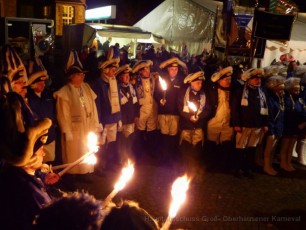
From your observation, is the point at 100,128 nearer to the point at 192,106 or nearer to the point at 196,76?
the point at 192,106

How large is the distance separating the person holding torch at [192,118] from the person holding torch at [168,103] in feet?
1.40

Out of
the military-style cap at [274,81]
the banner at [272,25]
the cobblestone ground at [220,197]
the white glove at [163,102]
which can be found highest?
the banner at [272,25]

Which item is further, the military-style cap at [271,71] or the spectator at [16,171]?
the military-style cap at [271,71]

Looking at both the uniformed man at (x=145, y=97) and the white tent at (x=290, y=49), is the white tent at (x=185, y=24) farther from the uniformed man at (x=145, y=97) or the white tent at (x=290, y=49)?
the uniformed man at (x=145, y=97)

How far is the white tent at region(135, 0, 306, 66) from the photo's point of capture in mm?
16031

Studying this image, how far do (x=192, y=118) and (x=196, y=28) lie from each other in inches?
410

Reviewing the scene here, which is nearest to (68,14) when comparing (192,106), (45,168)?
(192,106)

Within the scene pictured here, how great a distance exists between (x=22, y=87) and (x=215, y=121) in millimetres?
4037

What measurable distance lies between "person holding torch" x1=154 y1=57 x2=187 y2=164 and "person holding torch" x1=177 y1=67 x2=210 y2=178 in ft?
1.40

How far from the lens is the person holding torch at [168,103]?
324 inches

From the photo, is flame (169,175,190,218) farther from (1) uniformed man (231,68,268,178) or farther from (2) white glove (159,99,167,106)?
(2) white glove (159,99,167,106)

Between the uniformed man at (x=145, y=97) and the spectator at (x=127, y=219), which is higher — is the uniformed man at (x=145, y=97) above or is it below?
below

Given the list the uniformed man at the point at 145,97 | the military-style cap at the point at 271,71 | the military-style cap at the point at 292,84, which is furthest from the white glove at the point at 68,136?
the military-style cap at the point at 292,84

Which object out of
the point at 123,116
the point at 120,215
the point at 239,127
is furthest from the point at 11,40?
the point at 120,215
